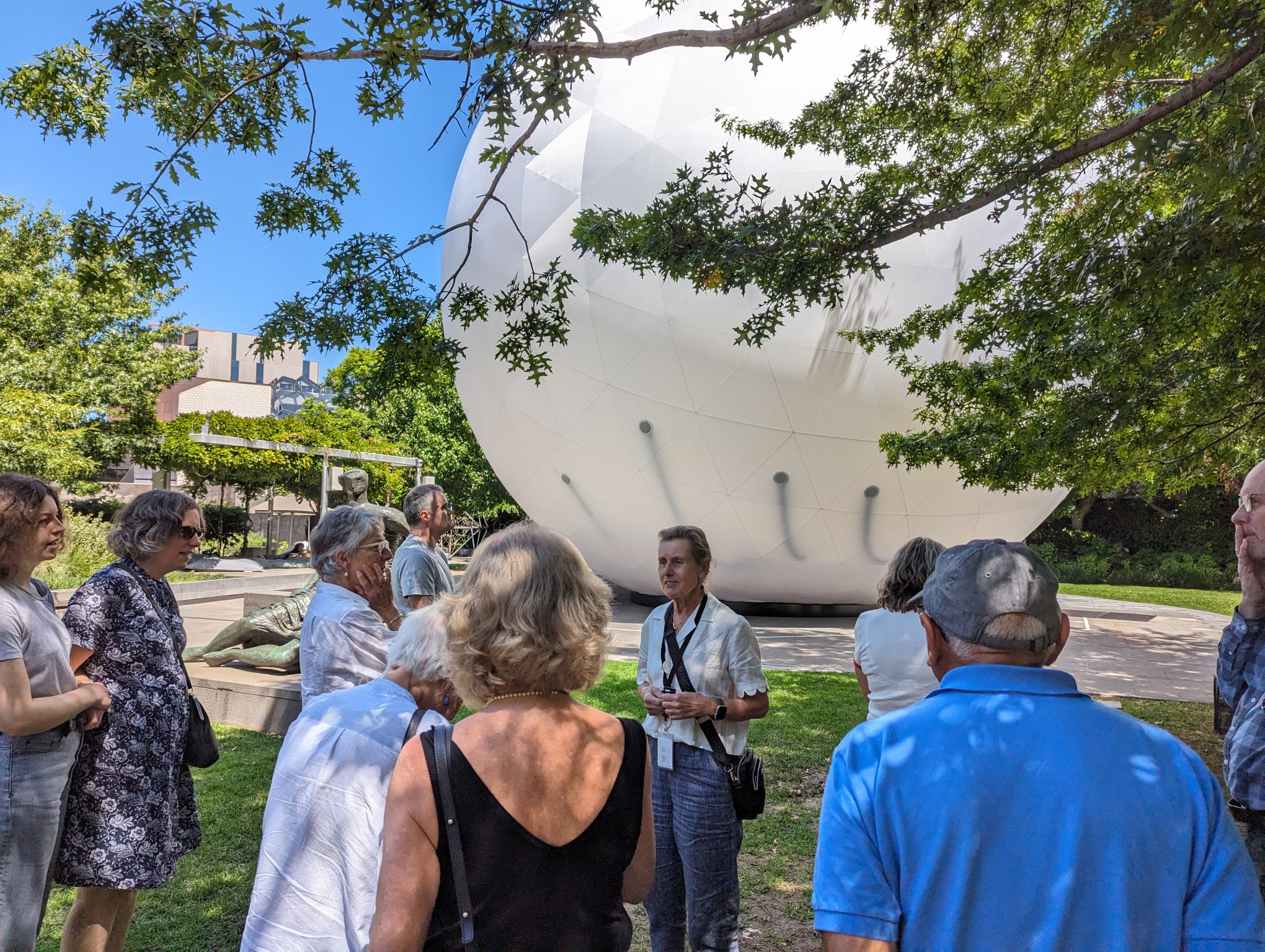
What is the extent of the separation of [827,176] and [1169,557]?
79.9 ft

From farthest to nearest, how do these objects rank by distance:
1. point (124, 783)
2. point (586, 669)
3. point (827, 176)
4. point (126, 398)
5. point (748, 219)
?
point (126, 398) → point (827, 176) → point (748, 219) → point (124, 783) → point (586, 669)

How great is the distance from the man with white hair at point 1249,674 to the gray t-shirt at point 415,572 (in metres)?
3.71

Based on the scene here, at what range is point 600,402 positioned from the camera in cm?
1246

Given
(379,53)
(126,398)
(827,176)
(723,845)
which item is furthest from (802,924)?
(126,398)

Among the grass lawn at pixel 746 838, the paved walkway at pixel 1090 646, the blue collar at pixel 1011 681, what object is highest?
the blue collar at pixel 1011 681

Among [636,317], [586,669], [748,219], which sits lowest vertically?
[586,669]

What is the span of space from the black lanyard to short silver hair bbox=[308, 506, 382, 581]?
1.26 m

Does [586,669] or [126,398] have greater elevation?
[126,398]

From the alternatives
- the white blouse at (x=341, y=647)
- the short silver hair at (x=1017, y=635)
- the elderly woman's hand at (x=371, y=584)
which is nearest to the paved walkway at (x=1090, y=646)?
the elderly woman's hand at (x=371, y=584)

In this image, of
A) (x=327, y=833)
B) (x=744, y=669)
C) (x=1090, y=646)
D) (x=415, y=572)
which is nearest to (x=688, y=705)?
(x=744, y=669)

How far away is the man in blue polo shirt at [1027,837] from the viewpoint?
4.27 ft

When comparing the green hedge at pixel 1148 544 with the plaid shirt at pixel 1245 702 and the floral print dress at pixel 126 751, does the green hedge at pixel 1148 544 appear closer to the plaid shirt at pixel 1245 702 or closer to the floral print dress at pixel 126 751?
the plaid shirt at pixel 1245 702

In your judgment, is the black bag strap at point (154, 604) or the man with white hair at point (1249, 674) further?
the black bag strap at point (154, 604)

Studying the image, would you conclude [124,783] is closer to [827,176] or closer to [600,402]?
[600,402]
